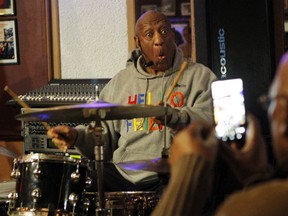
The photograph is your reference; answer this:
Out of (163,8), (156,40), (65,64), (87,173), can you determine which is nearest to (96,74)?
(65,64)

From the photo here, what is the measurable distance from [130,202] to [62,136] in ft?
1.44

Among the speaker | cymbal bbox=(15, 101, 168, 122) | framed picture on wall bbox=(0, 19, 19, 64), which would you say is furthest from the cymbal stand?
framed picture on wall bbox=(0, 19, 19, 64)

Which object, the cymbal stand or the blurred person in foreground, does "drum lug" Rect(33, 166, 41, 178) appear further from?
the blurred person in foreground

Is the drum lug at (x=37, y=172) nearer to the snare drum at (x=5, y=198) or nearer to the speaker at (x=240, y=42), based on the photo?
the snare drum at (x=5, y=198)

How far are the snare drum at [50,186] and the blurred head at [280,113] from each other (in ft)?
7.63

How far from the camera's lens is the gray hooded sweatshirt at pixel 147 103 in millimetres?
3693

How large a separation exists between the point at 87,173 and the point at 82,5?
198cm

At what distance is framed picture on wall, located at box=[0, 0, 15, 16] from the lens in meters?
5.31

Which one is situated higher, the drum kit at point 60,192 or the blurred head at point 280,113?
the blurred head at point 280,113

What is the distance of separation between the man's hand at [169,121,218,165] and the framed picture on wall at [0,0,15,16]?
14.2 ft

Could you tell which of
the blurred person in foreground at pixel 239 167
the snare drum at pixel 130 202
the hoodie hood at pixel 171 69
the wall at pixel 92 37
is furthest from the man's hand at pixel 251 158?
the wall at pixel 92 37

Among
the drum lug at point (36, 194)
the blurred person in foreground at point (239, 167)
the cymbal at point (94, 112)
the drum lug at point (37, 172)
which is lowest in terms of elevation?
the drum lug at point (36, 194)

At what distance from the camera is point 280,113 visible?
1048 mm

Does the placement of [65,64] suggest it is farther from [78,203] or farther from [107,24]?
[78,203]
